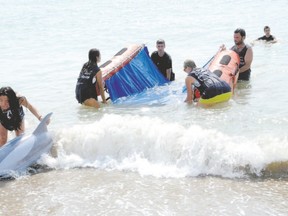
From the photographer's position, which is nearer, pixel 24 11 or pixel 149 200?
pixel 149 200

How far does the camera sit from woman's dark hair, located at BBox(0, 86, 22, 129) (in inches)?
211

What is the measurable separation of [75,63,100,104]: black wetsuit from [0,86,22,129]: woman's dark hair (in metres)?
2.17

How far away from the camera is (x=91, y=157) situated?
18.8ft

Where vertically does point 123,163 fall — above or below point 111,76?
below

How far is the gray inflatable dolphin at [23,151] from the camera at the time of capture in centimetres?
519

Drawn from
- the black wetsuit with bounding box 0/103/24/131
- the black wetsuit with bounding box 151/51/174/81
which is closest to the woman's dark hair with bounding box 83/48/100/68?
the black wetsuit with bounding box 151/51/174/81

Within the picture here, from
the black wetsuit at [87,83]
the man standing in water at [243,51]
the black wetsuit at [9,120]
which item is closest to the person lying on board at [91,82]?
the black wetsuit at [87,83]

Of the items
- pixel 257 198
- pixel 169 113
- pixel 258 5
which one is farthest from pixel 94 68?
pixel 258 5

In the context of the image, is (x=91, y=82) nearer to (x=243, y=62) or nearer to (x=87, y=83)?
(x=87, y=83)

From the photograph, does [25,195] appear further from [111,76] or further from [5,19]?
[5,19]

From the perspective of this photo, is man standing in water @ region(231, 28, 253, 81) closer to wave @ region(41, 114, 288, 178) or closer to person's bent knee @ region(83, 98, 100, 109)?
person's bent knee @ region(83, 98, 100, 109)

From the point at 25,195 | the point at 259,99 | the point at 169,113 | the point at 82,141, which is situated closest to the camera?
the point at 25,195

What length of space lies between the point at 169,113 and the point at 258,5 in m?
19.5

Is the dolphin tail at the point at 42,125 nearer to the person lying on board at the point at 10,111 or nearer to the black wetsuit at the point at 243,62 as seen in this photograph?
the person lying on board at the point at 10,111
